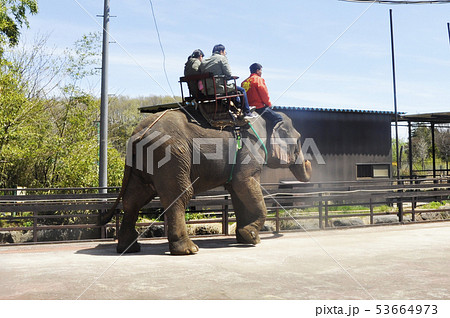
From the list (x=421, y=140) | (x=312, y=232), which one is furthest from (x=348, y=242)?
(x=421, y=140)

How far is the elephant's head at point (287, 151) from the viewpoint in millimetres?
9681

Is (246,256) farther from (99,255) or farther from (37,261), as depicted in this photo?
(37,261)

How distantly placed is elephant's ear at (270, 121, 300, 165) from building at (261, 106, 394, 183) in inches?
395

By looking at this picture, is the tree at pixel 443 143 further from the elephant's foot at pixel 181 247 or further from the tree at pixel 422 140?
the elephant's foot at pixel 181 247

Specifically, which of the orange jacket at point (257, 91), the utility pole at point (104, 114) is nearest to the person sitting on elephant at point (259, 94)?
the orange jacket at point (257, 91)

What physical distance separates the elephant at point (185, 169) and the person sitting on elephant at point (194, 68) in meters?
0.42

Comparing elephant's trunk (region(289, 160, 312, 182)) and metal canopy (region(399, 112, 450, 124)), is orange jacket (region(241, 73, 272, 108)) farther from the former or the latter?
metal canopy (region(399, 112, 450, 124))

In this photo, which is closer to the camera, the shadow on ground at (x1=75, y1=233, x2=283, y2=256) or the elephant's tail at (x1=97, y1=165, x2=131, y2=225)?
the shadow on ground at (x1=75, y1=233, x2=283, y2=256)

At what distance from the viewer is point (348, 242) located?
9383 millimetres

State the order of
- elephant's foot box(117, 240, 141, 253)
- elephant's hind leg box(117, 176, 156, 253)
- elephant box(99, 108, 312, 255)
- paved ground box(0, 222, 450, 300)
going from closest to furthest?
1. paved ground box(0, 222, 450, 300)
2. elephant box(99, 108, 312, 255)
3. elephant's foot box(117, 240, 141, 253)
4. elephant's hind leg box(117, 176, 156, 253)

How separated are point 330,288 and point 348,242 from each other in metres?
3.98

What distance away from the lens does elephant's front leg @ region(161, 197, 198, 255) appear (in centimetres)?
799

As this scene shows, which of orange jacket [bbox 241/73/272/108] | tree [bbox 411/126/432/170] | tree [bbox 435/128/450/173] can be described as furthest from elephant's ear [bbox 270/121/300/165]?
tree [bbox 411/126/432/170]

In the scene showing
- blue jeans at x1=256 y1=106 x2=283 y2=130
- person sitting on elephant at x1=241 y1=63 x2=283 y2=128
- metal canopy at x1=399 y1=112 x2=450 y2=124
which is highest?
metal canopy at x1=399 y1=112 x2=450 y2=124
